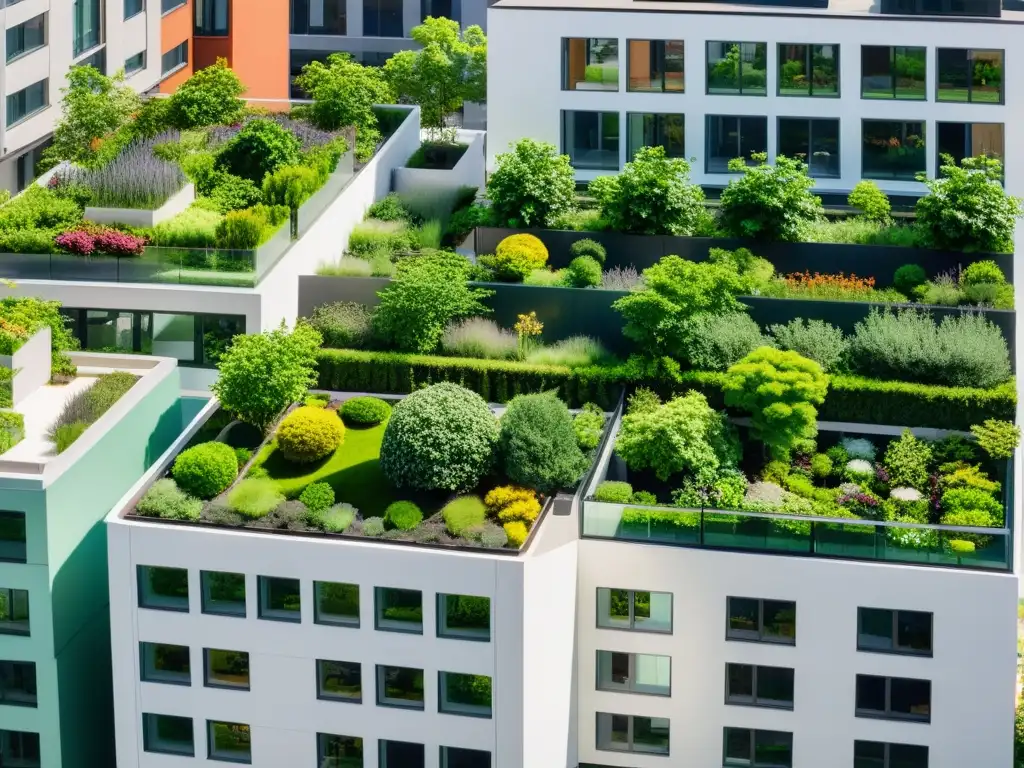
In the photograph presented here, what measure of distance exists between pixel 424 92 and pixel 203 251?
54.1 ft

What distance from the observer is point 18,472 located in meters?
40.2

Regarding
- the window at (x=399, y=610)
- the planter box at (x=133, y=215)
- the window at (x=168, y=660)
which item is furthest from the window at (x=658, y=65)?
the window at (x=168, y=660)

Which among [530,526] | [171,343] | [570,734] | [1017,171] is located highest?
[1017,171]

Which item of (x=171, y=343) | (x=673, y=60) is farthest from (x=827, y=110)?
(x=171, y=343)

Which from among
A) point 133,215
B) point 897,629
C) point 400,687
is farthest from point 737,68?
point 400,687

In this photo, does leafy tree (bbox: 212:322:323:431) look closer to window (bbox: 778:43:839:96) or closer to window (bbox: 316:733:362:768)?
window (bbox: 316:733:362:768)

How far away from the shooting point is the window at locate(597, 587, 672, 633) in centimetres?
3988

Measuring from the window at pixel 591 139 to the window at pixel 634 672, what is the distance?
1701cm

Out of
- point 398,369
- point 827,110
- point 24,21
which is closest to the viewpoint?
point 398,369

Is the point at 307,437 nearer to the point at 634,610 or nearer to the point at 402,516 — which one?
the point at 402,516

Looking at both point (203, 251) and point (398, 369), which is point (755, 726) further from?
point (203, 251)

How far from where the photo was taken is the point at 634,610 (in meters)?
40.1

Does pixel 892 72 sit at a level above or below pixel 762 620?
above

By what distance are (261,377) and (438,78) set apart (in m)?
19.8
